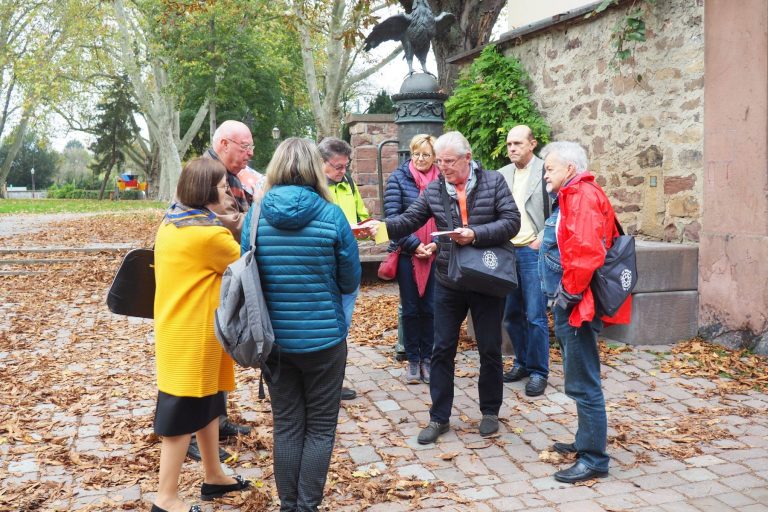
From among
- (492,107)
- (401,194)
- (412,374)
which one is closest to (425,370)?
(412,374)

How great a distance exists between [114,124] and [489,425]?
160 ft

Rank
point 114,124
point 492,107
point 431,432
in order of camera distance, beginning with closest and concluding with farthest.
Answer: point 431,432 → point 492,107 → point 114,124

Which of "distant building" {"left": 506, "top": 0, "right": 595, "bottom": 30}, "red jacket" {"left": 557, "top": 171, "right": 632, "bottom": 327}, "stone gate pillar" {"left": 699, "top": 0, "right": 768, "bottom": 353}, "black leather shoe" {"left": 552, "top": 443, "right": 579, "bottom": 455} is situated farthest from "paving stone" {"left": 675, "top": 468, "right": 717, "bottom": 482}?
"distant building" {"left": 506, "top": 0, "right": 595, "bottom": 30}

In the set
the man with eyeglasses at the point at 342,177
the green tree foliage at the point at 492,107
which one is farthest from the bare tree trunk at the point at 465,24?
the man with eyeglasses at the point at 342,177

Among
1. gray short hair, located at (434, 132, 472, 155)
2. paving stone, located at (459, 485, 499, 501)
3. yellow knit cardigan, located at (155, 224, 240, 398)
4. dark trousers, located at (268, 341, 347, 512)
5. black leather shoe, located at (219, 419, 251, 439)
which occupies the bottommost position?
paving stone, located at (459, 485, 499, 501)

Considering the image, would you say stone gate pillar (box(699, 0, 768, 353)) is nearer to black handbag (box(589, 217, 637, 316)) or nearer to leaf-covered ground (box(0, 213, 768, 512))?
leaf-covered ground (box(0, 213, 768, 512))

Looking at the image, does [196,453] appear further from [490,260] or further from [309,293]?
[490,260]

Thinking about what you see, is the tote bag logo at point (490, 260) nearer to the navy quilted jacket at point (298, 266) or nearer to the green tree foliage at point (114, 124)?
the navy quilted jacket at point (298, 266)

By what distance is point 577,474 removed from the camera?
3947 millimetres

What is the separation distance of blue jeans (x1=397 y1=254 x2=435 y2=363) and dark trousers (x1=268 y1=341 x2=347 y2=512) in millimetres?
2436

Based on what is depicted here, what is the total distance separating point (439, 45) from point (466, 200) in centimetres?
806

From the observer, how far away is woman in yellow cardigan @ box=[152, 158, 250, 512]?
11.4 ft

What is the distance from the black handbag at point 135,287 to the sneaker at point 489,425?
2.11 meters

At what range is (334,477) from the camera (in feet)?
13.3
